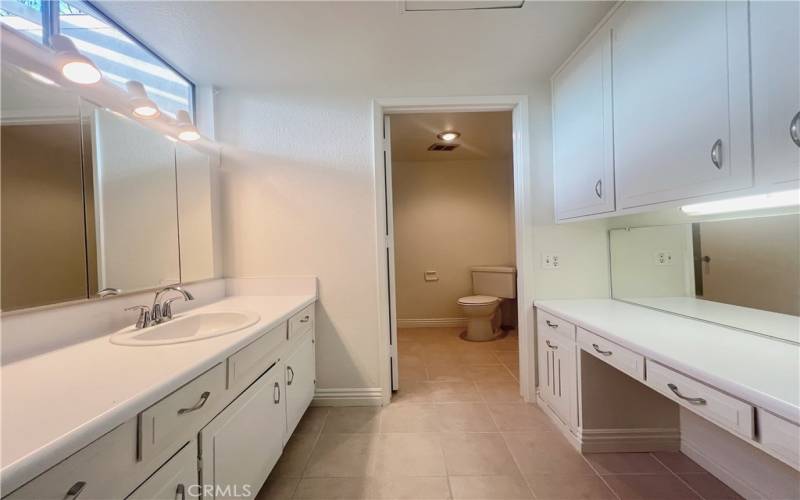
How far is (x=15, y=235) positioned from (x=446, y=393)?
2373 millimetres

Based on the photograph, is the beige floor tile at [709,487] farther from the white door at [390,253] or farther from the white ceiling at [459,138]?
the white ceiling at [459,138]

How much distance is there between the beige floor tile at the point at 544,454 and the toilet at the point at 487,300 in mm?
1717

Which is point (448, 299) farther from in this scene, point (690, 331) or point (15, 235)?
point (15, 235)

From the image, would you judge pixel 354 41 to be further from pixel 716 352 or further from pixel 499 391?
pixel 499 391

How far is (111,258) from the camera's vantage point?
132 cm

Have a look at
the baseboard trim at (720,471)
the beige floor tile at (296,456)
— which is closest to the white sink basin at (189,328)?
the beige floor tile at (296,456)

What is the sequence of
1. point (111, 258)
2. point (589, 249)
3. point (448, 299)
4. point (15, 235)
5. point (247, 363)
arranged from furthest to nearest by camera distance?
point (448, 299) < point (589, 249) < point (111, 258) < point (247, 363) < point (15, 235)

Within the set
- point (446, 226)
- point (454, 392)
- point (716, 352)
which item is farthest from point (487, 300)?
point (716, 352)

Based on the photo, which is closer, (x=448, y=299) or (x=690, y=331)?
(x=690, y=331)

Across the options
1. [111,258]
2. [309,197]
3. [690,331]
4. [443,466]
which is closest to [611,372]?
[690,331]

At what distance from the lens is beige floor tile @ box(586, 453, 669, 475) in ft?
4.87

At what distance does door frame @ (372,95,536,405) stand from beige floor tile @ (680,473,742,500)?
32.7 inches

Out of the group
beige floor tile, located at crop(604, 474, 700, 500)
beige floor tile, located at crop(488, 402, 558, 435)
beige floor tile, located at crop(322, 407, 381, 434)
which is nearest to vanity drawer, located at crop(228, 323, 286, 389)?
beige floor tile, located at crop(322, 407, 381, 434)

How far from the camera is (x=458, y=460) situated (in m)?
1.58
